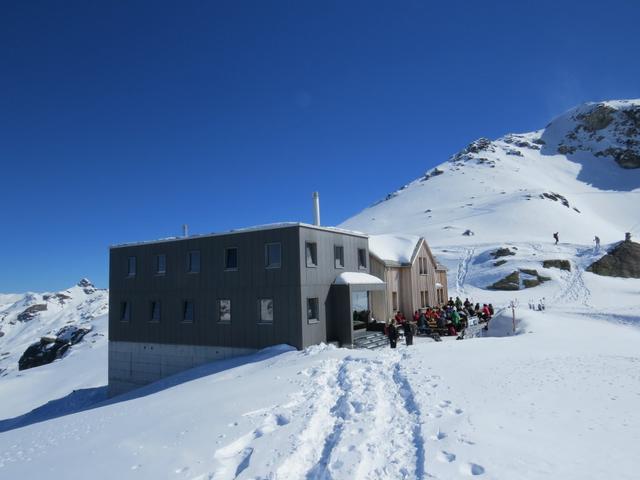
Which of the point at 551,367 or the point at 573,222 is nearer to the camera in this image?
the point at 551,367

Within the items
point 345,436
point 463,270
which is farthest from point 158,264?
point 463,270

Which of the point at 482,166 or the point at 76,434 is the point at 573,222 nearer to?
the point at 482,166

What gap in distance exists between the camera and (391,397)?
9516 mm

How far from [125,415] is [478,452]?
29.1 feet

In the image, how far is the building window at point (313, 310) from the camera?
19086mm

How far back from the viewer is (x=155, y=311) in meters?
23.5

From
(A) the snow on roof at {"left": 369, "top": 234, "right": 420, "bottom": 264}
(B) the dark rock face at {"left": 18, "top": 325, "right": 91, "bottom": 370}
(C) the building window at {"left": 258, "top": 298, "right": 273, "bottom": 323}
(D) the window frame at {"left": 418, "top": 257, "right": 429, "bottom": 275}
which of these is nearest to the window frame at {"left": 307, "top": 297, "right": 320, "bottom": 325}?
(C) the building window at {"left": 258, "top": 298, "right": 273, "bottom": 323}

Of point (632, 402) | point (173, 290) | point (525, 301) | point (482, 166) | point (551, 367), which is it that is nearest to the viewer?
point (632, 402)

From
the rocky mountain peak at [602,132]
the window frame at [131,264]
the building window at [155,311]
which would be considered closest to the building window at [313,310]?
the building window at [155,311]

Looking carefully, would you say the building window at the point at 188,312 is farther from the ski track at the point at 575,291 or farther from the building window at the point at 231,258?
the ski track at the point at 575,291

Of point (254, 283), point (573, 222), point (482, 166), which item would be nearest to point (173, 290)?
point (254, 283)

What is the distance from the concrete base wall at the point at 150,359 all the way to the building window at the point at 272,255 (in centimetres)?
413

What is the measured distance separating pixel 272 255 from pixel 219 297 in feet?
12.4

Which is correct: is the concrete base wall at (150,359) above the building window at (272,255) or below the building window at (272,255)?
below
